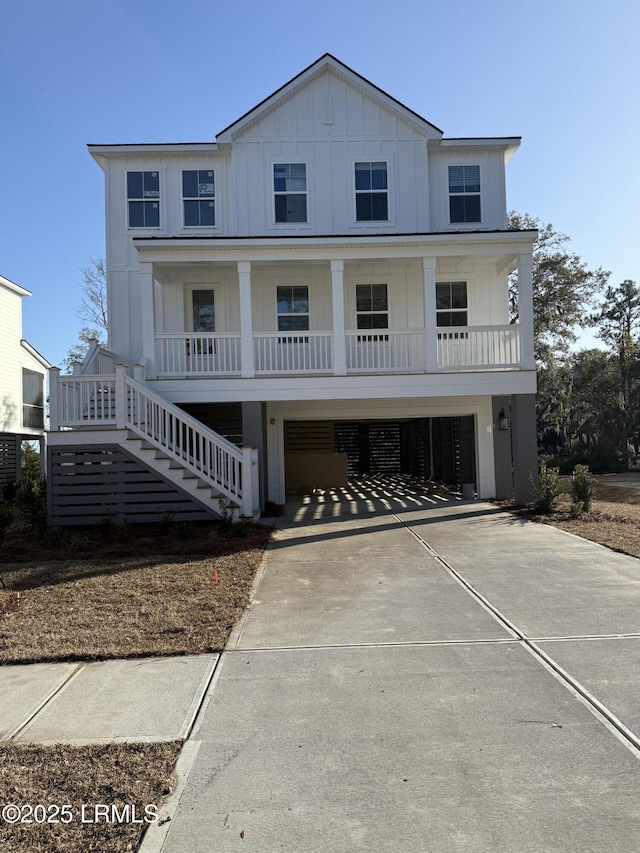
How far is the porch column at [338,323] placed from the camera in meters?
13.2


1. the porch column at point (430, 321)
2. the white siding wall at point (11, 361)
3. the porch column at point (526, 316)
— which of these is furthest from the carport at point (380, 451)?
the white siding wall at point (11, 361)

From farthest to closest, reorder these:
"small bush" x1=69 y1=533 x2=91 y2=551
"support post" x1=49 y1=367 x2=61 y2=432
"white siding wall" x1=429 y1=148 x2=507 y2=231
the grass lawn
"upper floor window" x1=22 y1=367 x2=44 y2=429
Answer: "upper floor window" x1=22 y1=367 x2=44 y2=429 < "white siding wall" x1=429 y1=148 x2=507 y2=231 < "support post" x1=49 y1=367 x2=61 y2=432 < "small bush" x1=69 y1=533 x2=91 y2=551 < the grass lawn

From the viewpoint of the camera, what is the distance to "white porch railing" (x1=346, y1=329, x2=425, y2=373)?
13.4 metres

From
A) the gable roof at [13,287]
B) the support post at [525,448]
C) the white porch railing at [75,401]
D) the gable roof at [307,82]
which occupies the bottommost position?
the support post at [525,448]

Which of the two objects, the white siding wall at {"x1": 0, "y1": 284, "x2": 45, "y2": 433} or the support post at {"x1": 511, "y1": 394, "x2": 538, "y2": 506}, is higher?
the white siding wall at {"x1": 0, "y1": 284, "x2": 45, "y2": 433}

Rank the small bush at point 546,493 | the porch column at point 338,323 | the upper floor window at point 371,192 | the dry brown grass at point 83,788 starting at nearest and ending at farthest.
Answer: the dry brown grass at point 83,788 → the small bush at point 546,493 → the porch column at point 338,323 → the upper floor window at point 371,192

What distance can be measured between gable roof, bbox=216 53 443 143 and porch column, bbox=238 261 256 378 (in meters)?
4.37

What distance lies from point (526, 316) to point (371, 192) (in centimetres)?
520

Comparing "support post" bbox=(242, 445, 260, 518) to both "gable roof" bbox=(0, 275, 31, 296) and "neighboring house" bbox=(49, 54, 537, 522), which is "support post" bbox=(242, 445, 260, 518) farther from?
"gable roof" bbox=(0, 275, 31, 296)

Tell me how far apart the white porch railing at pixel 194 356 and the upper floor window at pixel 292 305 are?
199 cm

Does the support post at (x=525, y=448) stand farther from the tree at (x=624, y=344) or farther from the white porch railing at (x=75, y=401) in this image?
the tree at (x=624, y=344)

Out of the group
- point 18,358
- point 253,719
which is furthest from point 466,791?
point 18,358

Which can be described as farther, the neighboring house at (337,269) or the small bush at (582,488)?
the neighboring house at (337,269)

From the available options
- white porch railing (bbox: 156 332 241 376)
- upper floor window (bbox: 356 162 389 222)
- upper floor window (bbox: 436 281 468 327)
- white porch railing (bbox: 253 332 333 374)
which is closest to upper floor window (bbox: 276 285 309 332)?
white porch railing (bbox: 253 332 333 374)
